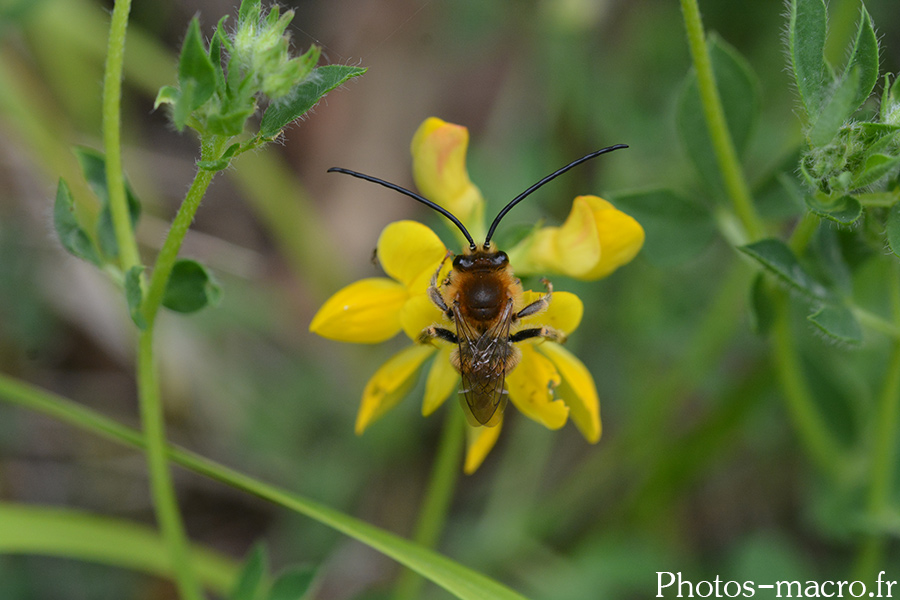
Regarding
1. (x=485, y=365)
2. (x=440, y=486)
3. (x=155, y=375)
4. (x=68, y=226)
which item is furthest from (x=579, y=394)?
(x=68, y=226)

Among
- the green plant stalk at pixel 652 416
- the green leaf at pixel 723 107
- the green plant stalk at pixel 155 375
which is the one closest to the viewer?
the green plant stalk at pixel 155 375

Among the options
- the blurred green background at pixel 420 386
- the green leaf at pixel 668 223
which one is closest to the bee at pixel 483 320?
the green leaf at pixel 668 223

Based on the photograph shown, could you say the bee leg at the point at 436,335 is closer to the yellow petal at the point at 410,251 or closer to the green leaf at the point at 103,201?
the yellow petal at the point at 410,251

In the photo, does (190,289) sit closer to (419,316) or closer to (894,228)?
(419,316)

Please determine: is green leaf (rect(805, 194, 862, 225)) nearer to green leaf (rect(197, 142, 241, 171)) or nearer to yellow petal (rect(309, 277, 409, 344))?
yellow petal (rect(309, 277, 409, 344))

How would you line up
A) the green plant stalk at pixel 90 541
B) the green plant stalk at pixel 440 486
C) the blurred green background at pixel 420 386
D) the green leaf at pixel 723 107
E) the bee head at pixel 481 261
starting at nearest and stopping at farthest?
the bee head at pixel 481 261
the green leaf at pixel 723 107
the green plant stalk at pixel 440 486
the green plant stalk at pixel 90 541
the blurred green background at pixel 420 386

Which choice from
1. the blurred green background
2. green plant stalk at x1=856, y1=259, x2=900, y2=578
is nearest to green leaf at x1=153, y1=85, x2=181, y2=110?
green plant stalk at x1=856, y1=259, x2=900, y2=578

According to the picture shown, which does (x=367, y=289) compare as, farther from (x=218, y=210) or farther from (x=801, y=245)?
(x=218, y=210)

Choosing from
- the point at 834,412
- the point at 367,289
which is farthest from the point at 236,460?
the point at 834,412
